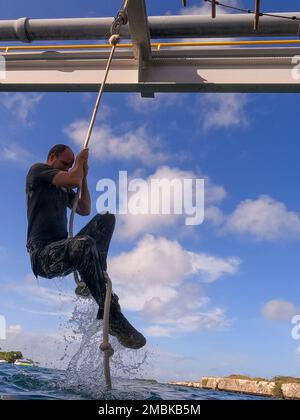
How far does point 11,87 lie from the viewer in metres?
6.20

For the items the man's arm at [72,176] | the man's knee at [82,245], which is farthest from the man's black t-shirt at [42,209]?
the man's knee at [82,245]

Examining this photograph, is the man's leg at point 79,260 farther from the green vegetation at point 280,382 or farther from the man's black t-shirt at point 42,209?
the green vegetation at point 280,382

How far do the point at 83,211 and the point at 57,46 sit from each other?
3.20m

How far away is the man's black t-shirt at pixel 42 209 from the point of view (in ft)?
12.8

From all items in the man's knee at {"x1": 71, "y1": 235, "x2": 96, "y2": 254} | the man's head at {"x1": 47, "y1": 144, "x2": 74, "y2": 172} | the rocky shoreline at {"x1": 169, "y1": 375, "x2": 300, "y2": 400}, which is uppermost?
the man's head at {"x1": 47, "y1": 144, "x2": 74, "y2": 172}

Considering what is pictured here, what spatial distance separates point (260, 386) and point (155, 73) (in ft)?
87.3

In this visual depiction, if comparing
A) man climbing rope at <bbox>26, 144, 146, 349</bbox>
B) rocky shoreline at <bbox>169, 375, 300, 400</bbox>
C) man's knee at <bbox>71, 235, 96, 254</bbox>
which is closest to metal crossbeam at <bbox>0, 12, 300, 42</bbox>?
man climbing rope at <bbox>26, 144, 146, 349</bbox>

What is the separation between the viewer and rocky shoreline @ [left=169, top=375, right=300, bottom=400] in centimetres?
2536

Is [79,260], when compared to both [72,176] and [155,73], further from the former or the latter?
[155,73]

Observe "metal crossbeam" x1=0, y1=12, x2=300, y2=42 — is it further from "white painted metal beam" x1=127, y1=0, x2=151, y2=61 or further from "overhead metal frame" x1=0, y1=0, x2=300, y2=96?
"white painted metal beam" x1=127, y1=0, x2=151, y2=61

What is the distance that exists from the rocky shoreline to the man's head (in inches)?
853
